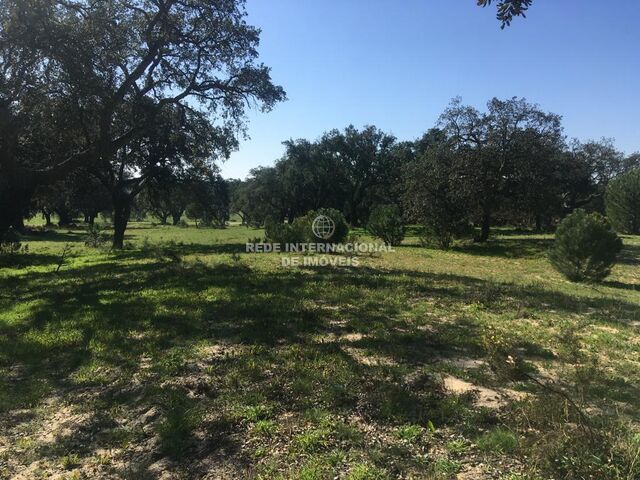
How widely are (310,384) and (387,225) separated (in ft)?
70.6

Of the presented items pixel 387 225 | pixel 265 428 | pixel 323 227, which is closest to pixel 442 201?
pixel 387 225

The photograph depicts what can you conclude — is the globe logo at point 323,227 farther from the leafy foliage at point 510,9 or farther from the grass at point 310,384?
the leafy foliage at point 510,9

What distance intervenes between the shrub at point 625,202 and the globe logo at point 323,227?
88.7 feet

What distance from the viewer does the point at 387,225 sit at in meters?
25.3

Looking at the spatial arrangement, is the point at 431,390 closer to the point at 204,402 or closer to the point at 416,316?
the point at 204,402

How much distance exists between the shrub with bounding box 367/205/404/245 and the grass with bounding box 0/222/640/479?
1639cm

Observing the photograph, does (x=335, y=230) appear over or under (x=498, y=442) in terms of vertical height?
over

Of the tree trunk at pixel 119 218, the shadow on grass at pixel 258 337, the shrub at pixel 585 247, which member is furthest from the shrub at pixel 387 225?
the shadow on grass at pixel 258 337

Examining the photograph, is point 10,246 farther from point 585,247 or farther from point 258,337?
point 585,247

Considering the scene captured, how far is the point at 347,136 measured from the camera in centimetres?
4597

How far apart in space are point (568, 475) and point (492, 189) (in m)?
24.4

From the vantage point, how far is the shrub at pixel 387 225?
82.2 ft

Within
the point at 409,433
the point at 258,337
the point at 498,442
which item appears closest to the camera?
the point at 498,442
